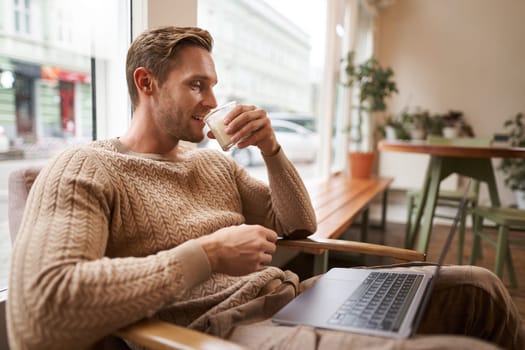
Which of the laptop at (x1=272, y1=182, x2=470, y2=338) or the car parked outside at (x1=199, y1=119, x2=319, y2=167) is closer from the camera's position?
the laptop at (x1=272, y1=182, x2=470, y2=338)

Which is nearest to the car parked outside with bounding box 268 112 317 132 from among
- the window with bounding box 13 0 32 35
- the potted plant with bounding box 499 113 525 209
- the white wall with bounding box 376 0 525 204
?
the white wall with bounding box 376 0 525 204

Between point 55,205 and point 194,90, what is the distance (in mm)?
489

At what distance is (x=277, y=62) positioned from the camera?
154 inches

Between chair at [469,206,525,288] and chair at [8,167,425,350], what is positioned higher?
chair at [8,167,425,350]

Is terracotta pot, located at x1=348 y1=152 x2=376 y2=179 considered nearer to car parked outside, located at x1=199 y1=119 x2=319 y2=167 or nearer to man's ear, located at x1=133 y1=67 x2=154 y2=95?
car parked outside, located at x1=199 y1=119 x2=319 y2=167

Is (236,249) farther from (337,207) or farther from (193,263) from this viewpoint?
(337,207)

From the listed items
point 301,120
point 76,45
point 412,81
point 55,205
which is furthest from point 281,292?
point 412,81

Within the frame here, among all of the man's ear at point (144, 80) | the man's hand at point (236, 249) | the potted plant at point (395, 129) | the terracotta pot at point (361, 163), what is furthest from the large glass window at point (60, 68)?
the potted plant at point (395, 129)

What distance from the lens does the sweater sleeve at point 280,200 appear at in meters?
1.28

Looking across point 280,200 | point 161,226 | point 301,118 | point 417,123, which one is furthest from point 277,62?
point 161,226

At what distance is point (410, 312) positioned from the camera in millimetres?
821

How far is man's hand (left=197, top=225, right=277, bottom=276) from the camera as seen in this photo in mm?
861

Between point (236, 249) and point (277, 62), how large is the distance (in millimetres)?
3264

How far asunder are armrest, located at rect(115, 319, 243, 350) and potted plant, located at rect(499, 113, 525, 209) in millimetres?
4635
